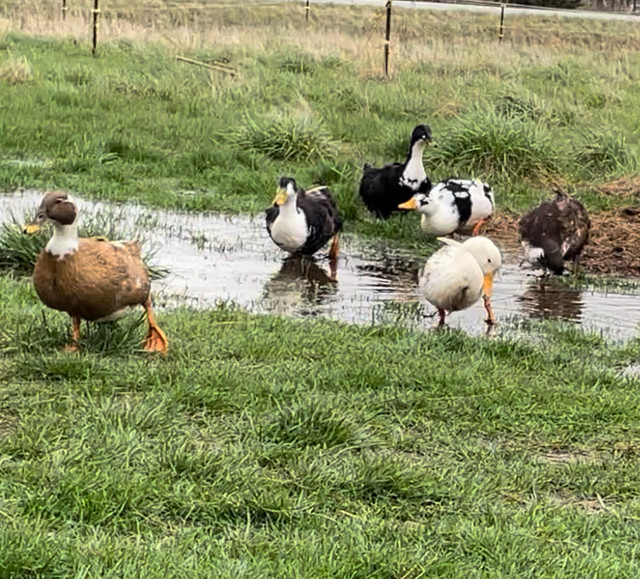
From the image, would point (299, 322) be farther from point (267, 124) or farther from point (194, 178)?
point (267, 124)

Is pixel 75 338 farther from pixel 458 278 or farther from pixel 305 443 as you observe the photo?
pixel 458 278

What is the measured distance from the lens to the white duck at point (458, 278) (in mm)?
7605

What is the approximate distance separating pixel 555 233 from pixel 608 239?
1.59 m

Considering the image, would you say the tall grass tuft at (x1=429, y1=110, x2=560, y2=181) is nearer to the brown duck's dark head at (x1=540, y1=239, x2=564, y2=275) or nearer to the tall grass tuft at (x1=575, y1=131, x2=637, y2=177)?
the tall grass tuft at (x1=575, y1=131, x2=637, y2=177)

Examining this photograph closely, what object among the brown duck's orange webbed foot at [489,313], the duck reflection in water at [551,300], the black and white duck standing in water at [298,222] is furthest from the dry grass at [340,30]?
the brown duck's orange webbed foot at [489,313]

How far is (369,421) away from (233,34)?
24469 millimetres

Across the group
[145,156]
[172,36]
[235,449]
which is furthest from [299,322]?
[172,36]

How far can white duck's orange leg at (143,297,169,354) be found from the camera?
6.31m

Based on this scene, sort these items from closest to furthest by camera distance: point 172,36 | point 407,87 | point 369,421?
point 369,421 < point 407,87 < point 172,36

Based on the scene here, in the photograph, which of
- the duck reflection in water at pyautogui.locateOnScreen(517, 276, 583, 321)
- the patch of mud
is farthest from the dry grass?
the duck reflection in water at pyautogui.locateOnScreen(517, 276, 583, 321)

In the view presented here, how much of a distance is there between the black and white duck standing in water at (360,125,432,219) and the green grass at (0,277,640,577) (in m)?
4.23

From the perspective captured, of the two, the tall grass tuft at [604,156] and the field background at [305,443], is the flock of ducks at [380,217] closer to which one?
the field background at [305,443]

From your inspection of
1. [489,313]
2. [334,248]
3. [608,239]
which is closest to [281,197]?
[334,248]

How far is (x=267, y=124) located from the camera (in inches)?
583
